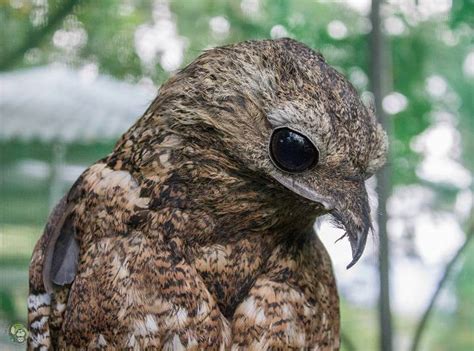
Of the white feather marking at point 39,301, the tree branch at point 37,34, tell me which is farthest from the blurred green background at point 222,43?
the white feather marking at point 39,301

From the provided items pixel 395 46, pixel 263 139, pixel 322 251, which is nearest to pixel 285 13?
pixel 395 46

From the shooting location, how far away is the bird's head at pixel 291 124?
77cm

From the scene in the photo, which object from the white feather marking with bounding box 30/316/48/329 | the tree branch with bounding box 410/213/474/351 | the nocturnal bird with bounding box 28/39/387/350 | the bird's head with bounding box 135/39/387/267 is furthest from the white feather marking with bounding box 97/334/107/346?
the tree branch with bounding box 410/213/474/351

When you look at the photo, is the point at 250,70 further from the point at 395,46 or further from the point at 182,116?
the point at 395,46

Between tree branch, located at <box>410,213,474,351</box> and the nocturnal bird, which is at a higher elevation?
the nocturnal bird

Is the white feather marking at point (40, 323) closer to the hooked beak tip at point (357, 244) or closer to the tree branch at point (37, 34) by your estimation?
the hooked beak tip at point (357, 244)

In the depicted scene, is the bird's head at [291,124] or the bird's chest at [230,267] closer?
the bird's head at [291,124]

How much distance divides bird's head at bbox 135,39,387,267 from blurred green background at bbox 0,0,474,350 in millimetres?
975

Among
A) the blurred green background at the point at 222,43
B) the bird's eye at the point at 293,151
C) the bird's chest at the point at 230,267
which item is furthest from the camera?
the blurred green background at the point at 222,43

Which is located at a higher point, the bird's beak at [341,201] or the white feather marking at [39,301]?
the bird's beak at [341,201]

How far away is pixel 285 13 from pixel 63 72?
0.65 metres

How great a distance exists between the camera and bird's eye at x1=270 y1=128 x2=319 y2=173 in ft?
2.50

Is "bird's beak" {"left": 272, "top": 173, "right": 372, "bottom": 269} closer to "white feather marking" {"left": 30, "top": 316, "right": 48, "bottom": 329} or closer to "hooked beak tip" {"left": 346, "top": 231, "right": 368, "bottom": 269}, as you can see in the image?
"hooked beak tip" {"left": 346, "top": 231, "right": 368, "bottom": 269}

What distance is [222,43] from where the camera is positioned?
6.07 feet
